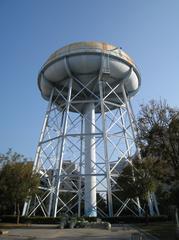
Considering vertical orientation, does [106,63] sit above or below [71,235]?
above

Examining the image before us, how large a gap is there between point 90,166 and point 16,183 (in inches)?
300

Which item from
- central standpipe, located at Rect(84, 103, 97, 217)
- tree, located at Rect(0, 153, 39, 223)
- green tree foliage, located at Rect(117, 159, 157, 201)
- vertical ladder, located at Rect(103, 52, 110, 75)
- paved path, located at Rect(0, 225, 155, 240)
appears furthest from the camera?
vertical ladder, located at Rect(103, 52, 110, 75)

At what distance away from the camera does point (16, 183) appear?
1093 inches

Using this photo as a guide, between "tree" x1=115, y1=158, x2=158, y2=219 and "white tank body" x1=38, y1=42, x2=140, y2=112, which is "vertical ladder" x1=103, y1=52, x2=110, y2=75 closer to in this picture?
"white tank body" x1=38, y1=42, x2=140, y2=112

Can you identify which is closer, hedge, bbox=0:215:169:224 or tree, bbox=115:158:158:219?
hedge, bbox=0:215:169:224

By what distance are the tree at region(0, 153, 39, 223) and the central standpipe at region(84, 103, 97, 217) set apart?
519 centimetres

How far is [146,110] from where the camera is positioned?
19344 mm

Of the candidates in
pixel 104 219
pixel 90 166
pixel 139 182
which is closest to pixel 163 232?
pixel 139 182

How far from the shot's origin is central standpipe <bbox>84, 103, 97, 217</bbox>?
29.4 metres

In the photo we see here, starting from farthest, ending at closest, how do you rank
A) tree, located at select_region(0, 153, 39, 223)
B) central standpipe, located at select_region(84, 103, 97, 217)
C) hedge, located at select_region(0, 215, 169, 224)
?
central standpipe, located at select_region(84, 103, 97, 217)
tree, located at select_region(0, 153, 39, 223)
hedge, located at select_region(0, 215, 169, 224)

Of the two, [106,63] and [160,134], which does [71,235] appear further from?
[106,63]

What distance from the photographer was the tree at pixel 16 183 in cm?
2750

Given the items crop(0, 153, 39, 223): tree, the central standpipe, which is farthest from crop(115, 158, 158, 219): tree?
crop(0, 153, 39, 223): tree

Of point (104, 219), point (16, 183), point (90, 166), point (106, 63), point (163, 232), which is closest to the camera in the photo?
point (163, 232)
